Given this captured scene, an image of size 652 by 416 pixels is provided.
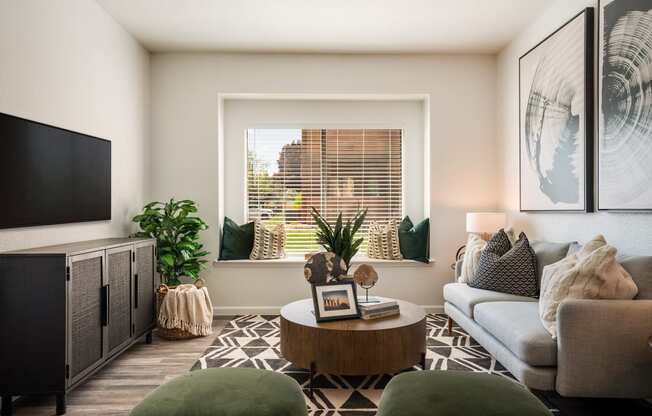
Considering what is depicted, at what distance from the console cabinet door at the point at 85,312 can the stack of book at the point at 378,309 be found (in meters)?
1.65

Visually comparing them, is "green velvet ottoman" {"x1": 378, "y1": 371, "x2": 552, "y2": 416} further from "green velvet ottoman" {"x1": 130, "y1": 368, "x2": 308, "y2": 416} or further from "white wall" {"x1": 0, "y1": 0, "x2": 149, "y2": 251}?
"white wall" {"x1": 0, "y1": 0, "x2": 149, "y2": 251}

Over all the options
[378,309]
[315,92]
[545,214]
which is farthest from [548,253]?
[315,92]

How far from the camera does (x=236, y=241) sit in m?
4.75

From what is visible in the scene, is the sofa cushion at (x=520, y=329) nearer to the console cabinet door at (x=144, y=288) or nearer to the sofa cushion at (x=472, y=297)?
the sofa cushion at (x=472, y=297)

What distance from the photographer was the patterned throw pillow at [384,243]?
4805 millimetres

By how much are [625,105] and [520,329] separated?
1.52 metres

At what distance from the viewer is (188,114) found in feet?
15.5

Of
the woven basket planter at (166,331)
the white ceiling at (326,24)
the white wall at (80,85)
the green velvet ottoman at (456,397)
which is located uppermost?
the white ceiling at (326,24)

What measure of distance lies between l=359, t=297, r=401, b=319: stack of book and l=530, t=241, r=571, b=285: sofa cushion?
1161 mm

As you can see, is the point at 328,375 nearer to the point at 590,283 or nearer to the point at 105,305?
the point at 105,305

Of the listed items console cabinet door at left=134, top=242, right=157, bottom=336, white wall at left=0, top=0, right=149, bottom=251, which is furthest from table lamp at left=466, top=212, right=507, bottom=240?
white wall at left=0, top=0, right=149, bottom=251

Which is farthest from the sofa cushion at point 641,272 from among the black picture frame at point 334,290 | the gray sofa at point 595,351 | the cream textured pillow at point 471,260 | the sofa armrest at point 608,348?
the black picture frame at point 334,290

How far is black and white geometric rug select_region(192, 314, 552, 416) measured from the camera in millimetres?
2555

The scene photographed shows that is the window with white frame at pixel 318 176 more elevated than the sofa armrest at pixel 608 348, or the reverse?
the window with white frame at pixel 318 176
